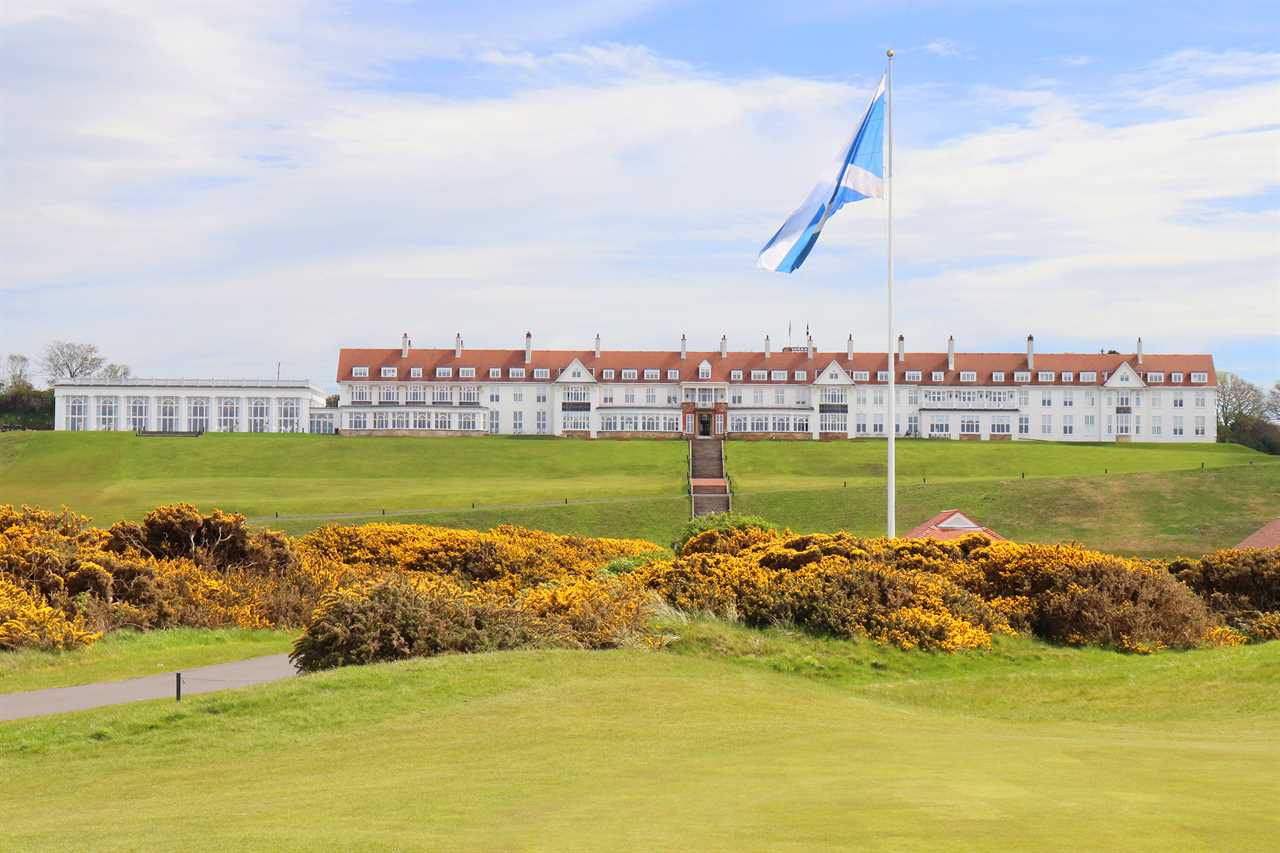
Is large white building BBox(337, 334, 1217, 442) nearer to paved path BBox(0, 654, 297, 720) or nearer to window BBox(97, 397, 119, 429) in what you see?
window BBox(97, 397, 119, 429)

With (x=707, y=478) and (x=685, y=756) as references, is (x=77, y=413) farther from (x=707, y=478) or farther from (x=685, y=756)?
(x=685, y=756)

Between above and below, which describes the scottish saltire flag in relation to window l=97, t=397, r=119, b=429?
above

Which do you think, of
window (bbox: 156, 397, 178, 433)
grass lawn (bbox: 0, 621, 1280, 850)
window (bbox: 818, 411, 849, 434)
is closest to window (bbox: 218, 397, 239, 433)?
window (bbox: 156, 397, 178, 433)

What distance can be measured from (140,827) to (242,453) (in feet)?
298

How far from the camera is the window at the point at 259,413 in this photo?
130750 mm

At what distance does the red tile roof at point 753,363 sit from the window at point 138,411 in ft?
60.8

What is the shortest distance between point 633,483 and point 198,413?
63.6 metres

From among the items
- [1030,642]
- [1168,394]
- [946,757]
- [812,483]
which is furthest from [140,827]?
[1168,394]

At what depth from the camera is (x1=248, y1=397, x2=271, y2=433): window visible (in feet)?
429

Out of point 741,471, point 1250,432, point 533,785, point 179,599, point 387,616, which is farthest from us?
point 1250,432

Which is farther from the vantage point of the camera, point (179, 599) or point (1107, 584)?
point (179, 599)

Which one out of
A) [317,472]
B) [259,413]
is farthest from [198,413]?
[317,472]

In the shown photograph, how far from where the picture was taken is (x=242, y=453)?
9644 centimetres

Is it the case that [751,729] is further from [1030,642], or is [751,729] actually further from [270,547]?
[270,547]
